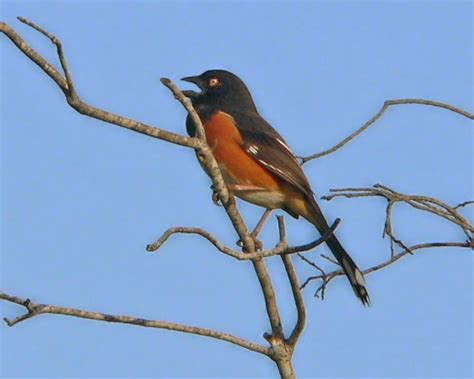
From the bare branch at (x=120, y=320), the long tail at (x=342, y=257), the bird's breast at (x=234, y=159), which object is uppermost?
the bird's breast at (x=234, y=159)

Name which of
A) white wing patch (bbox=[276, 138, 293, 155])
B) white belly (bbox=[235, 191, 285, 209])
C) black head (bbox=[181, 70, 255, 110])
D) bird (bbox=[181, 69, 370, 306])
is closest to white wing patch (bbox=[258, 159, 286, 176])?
bird (bbox=[181, 69, 370, 306])

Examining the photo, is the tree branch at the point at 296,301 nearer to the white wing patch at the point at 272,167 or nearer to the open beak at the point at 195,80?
the white wing patch at the point at 272,167

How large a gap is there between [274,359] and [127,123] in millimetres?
1529

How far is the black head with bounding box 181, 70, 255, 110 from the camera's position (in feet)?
24.5

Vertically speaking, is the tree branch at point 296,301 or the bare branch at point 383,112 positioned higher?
the bare branch at point 383,112

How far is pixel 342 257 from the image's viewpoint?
636 cm

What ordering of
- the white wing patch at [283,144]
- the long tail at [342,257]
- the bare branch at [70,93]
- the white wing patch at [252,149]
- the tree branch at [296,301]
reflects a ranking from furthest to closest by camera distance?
the white wing patch at [283,144], the white wing patch at [252,149], the long tail at [342,257], the tree branch at [296,301], the bare branch at [70,93]

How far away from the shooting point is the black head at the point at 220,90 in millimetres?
7465

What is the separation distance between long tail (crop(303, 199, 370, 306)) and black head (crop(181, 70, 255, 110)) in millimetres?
1139

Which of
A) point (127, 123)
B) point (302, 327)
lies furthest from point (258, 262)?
point (127, 123)

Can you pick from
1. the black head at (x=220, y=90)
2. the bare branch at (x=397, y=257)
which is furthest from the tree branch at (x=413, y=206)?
the black head at (x=220, y=90)

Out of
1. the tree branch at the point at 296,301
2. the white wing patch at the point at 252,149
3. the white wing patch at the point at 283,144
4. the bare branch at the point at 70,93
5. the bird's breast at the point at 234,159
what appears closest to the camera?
the bare branch at the point at 70,93

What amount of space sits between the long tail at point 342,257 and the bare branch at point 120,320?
141cm

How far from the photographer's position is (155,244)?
4254 millimetres
